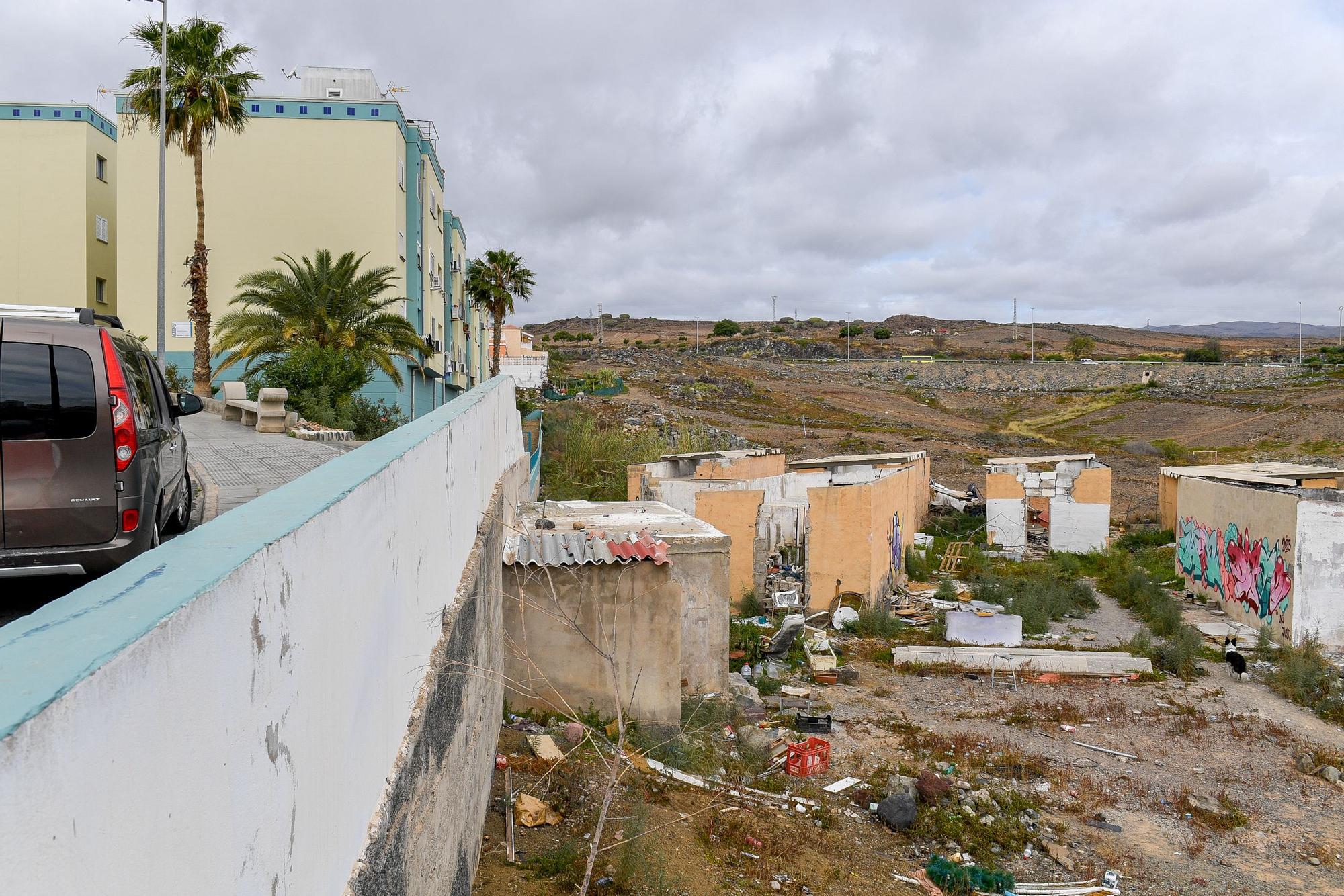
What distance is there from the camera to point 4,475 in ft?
13.6

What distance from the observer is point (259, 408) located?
715 inches

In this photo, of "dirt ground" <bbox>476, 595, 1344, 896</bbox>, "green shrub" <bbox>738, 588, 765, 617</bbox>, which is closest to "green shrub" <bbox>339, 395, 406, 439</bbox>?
"green shrub" <bbox>738, 588, 765, 617</bbox>

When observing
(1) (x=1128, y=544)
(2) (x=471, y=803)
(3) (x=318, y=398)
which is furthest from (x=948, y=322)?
(2) (x=471, y=803)

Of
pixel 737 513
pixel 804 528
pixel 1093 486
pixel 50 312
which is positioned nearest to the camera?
pixel 50 312

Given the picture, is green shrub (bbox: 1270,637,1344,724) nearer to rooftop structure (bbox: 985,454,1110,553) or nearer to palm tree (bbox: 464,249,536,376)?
rooftop structure (bbox: 985,454,1110,553)

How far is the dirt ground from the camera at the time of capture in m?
7.39

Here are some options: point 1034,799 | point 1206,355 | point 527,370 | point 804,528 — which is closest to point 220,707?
point 1034,799

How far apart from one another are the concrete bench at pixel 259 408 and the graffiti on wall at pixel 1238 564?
18957 millimetres

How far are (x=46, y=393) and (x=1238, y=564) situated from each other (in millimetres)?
21038

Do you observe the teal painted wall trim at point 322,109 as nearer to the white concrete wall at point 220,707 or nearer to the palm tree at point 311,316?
the palm tree at point 311,316

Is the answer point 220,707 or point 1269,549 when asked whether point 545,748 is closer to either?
point 220,707

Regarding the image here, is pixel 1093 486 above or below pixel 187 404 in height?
below

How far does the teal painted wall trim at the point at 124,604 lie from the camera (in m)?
1.23

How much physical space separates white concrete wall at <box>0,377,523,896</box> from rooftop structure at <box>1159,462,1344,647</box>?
1772 cm
